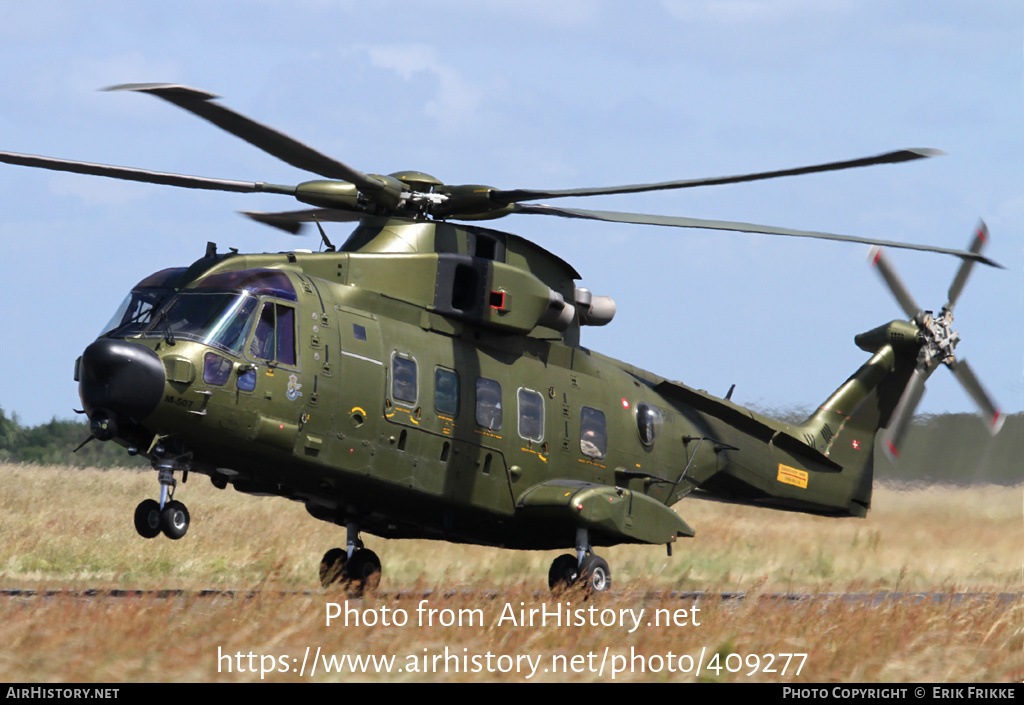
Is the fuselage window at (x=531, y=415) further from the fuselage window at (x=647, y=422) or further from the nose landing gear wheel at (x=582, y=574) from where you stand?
the fuselage window at (x=647, y=422)

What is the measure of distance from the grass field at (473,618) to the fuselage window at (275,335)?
7.80ft

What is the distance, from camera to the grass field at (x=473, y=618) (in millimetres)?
9484

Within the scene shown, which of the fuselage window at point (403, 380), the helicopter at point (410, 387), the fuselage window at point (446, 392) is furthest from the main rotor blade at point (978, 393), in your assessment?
the fuselage window at point (403, 380)

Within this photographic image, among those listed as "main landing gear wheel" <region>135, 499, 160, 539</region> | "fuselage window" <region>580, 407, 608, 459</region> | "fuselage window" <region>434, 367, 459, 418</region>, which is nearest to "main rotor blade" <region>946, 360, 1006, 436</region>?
"fuselage window" <region>580, 407, 608, 459</region>

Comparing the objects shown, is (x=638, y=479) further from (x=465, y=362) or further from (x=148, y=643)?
(x=148, y=643)

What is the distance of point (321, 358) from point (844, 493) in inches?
397

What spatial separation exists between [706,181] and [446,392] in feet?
12.6

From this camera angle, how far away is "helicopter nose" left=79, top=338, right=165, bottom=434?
11320 millimetres

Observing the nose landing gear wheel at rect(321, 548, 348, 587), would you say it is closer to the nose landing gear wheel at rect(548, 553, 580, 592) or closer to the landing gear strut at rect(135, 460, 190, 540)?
the nose landing gear wheel at rect(548, 553, 580, 592)

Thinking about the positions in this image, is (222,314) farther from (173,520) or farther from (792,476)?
(792,476)

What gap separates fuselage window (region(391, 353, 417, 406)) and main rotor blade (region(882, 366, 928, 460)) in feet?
29.6

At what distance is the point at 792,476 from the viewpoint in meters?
18.4

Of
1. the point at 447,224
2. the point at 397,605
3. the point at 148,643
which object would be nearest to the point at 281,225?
the point at 447,224
